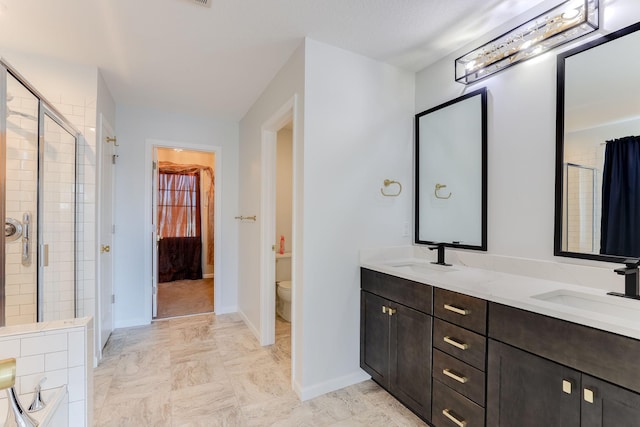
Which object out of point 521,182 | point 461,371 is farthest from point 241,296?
point 521,182

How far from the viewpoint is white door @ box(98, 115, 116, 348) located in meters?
2.59

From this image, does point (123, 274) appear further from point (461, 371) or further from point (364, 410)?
point (461, 371)

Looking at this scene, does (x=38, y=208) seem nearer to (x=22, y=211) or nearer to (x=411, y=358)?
(x=22, y=211)

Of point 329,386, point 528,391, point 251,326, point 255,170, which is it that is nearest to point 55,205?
point 255,170

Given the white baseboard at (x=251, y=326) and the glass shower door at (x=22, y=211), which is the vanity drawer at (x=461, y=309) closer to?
the white baseboard at (x=251, y=326)

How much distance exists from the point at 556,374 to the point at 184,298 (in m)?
4.35

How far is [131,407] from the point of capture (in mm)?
1904

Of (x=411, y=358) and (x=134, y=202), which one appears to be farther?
(x=134, y=202)

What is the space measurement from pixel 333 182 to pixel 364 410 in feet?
4.91

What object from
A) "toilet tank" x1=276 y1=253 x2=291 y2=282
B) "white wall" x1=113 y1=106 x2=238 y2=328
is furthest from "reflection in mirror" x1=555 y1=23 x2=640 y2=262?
"white wall" x1=113 y1=106 x2=238 y2=328

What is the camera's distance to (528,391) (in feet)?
3.94

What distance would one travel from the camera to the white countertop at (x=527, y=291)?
1021 mm

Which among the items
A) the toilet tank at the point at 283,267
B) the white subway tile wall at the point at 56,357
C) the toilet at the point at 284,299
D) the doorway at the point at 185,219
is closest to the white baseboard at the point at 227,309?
the toilet at the point at 284,299

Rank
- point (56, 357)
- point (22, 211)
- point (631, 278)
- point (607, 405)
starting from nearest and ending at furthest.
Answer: point (607, 405), point (56, 357), point (631, 278), point (22, 211)
